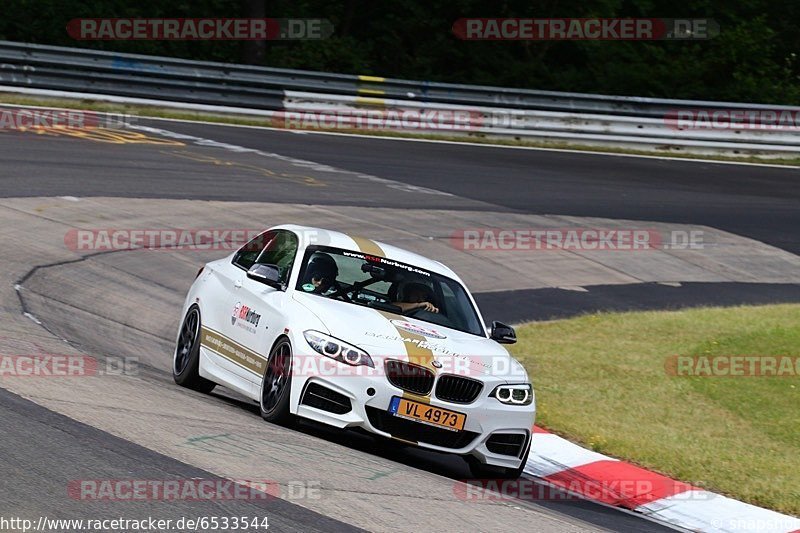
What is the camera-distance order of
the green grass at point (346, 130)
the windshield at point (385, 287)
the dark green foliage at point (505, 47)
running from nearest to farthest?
the windshield at point (385, 287), the green grass at point (346, 130), the dark green foliage at point (505, 47)

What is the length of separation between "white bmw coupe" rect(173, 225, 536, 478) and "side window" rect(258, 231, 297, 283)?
1 centimetres

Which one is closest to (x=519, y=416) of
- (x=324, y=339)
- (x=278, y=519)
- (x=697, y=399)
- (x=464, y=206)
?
(x=324, y=339)

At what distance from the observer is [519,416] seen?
891 centimetres

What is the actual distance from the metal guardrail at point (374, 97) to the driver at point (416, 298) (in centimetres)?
1722

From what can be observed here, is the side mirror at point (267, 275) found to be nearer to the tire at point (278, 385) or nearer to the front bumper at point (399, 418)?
the tire at point (278, 385)

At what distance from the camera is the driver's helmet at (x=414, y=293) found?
9867 millimetres

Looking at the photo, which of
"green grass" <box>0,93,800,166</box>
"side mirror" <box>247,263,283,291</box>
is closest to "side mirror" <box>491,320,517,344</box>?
"side mirror" <box>247,263,283,291</box>

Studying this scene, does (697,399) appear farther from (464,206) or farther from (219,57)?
(219,57)

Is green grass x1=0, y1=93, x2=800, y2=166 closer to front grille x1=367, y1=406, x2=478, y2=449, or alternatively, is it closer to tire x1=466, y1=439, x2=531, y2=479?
tire x1=466, y1=439, x2=531, y2=479

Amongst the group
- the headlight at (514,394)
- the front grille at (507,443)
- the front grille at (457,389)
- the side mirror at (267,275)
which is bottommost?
the front grille at (507,443)

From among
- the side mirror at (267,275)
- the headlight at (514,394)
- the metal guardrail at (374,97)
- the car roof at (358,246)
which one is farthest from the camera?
the metal guardrail at (374,97)

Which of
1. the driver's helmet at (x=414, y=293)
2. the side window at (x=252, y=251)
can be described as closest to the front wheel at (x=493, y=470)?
the driver's helmet at (x=414, y=293)

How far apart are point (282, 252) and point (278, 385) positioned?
1607 millimetres

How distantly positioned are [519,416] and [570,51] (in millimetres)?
28679
